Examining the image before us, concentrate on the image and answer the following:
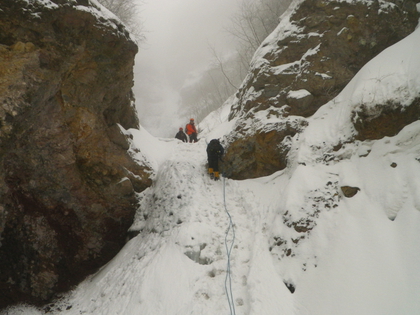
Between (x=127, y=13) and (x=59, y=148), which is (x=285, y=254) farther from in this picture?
(x=127, y=13)

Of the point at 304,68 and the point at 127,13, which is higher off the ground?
the point at 127,13

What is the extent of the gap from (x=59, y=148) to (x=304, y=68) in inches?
345

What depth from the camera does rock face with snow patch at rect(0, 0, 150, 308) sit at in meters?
4.57

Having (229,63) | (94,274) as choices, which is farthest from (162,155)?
(229,63)

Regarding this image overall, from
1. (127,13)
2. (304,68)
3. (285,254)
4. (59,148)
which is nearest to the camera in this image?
(285,254)

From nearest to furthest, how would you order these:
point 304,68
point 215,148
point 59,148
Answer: point 59,148 < point 304,68 < point 215,148

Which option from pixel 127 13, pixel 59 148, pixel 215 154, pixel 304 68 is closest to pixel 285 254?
pixel 215 154

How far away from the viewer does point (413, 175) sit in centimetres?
402

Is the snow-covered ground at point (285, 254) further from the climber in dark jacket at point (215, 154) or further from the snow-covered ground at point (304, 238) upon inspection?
the climber in dark jacket at point (215, 154)

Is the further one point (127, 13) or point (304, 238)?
point (127, 13)

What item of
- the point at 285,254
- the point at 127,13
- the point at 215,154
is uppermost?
the point at 127,13

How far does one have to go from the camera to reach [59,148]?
5.83 meters

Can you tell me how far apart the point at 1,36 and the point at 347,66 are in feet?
32.5

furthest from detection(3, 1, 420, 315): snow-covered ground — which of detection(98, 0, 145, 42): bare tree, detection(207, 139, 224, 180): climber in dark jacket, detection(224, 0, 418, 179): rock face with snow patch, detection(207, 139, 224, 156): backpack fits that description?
detection(98, 0, 145, 42): bare tree
